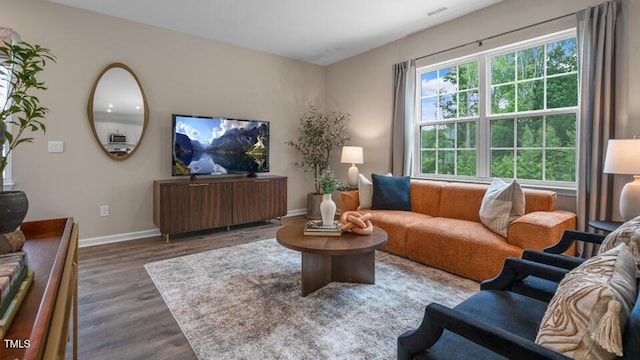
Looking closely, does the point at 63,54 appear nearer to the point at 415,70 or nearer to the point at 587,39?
the point at 415,70

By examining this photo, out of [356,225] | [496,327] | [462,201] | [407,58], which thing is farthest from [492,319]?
[407,58]

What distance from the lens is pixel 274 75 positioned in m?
5.24

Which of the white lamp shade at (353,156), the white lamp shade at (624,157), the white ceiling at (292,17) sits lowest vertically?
the white lamp shade at (624,157)

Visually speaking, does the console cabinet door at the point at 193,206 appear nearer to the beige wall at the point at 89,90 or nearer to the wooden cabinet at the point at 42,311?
the beige wall at the point at 89,90

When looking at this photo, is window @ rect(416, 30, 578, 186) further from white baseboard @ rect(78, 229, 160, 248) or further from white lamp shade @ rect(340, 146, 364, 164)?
white baseboard @ rect(78, 229, 160, 248)

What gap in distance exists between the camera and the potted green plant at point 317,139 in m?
5.49

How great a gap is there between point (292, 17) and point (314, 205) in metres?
2.84

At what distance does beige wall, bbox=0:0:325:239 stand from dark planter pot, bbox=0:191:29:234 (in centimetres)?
308

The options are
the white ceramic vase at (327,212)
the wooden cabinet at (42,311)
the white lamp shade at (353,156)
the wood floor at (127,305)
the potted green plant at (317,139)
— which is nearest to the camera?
the wooden cabinet at (42,311)

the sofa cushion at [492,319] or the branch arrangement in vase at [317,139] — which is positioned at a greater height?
the branch arrangement in vase at [317,139]

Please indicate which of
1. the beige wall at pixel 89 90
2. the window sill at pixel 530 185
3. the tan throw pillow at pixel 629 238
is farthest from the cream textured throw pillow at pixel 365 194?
the tan throw pillow at pixel 629 238

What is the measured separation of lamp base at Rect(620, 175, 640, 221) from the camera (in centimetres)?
225

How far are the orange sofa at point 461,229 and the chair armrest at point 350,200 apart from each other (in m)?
0.19

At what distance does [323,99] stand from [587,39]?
3926 millimetres
